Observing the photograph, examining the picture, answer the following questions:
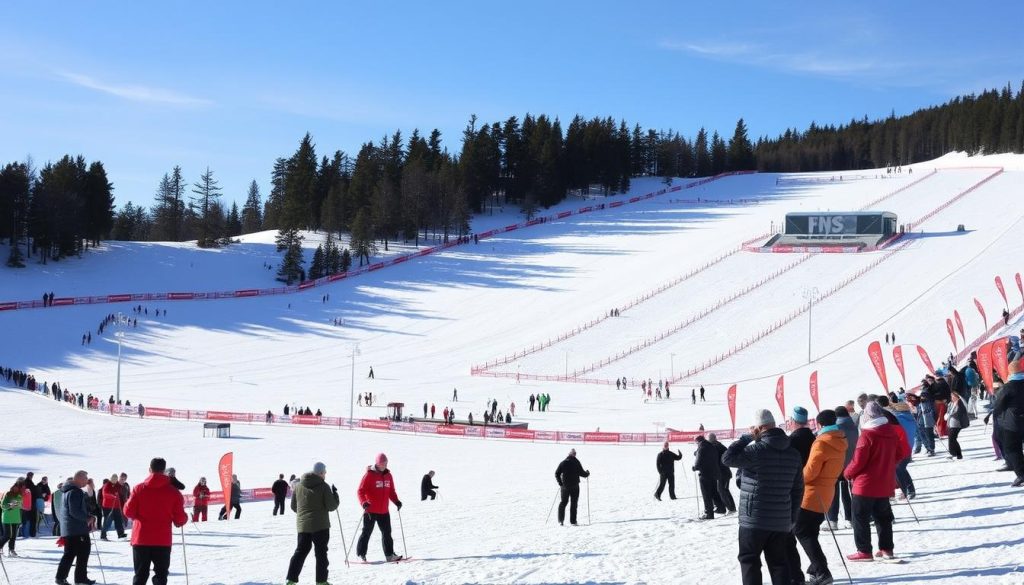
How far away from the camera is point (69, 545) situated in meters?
9.50

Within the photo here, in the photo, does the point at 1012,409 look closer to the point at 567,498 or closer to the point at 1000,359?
the point at 567,498

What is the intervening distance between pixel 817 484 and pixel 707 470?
15.1 ft

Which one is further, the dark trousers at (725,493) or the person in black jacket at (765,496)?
the dark trousers at (725,493)

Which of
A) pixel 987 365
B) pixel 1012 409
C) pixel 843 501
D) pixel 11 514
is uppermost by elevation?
pixel 1012 409

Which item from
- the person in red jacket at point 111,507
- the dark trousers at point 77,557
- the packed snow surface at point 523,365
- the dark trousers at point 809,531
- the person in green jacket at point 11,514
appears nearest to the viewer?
the dark trousers at point 809,531

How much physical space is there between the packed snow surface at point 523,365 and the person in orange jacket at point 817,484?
2.42 ft

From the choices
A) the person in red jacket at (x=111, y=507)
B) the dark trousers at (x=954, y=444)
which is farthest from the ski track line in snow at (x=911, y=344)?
the person in red jacket at (x=111, y=507)

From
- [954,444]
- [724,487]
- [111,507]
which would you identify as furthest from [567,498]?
[111,507]

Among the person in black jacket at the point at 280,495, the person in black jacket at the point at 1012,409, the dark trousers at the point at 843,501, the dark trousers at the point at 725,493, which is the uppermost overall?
the person in black jacket at the point at 1012,409

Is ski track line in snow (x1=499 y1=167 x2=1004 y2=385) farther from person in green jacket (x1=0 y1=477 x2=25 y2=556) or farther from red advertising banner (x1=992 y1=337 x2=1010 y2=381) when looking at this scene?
person in green jacket (x1=0 y1=477 x2=25 y2=556)

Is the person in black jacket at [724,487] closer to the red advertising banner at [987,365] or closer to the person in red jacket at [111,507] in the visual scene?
the person in red jacket at [111,507]

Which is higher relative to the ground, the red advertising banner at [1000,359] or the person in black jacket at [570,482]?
the red advertising banner at [1000,359]

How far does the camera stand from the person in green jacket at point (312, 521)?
28.8 ft

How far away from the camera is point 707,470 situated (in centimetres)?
1195
